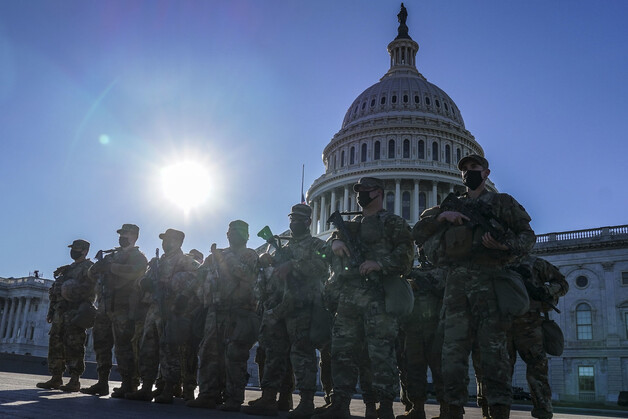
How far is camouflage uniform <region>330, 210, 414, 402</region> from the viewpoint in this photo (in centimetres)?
596

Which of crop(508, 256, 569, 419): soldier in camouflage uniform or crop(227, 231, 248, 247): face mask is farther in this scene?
crop(227, 231, 248, 247): face mask

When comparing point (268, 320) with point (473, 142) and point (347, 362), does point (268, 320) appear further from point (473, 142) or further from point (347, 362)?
point (473, 142)

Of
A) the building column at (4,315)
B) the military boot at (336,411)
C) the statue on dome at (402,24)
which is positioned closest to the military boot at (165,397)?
the military boot at (336,411)

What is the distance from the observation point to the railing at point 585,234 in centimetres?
4547

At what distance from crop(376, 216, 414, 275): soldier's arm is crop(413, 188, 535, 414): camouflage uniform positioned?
0.45m

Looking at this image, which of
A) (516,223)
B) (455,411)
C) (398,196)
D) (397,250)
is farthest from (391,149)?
(455,411)

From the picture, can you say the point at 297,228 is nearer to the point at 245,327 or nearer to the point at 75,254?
the point at 245,327

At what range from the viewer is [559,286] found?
8484 millimetres

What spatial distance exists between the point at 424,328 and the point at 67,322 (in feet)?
20.1

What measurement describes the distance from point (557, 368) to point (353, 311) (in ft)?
146

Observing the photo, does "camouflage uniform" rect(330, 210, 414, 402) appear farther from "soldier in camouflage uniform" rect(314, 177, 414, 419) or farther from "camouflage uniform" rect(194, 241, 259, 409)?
"camouflage uniform" rect(194, 241, 259, 409)

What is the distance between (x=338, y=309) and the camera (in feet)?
20.6

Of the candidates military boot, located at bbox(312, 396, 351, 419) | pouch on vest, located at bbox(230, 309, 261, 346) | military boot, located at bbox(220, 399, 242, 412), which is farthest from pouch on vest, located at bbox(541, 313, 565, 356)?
military boot, located at bbox(220, 399, 242, 412)

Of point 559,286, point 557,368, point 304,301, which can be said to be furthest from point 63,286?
point 557,368
